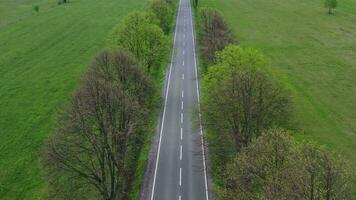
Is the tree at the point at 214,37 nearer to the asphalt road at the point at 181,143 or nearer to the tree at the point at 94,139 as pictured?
the asphalt road at the point at 181,143

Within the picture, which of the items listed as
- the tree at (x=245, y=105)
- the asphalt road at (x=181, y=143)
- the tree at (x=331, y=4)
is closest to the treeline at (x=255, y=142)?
the tree at (x=245, y=105)

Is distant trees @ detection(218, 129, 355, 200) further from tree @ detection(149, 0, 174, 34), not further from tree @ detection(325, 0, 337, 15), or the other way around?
tree @ detection(325, 0, 337, 15)

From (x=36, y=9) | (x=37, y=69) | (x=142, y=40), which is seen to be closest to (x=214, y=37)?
(x=142, y=40)

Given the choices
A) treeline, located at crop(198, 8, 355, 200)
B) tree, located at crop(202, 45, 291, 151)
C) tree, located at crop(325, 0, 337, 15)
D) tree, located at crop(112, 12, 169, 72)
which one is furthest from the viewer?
tree, located at crop(325, 0, 337, 15)

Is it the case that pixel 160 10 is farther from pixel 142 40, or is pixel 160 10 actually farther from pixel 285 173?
pixel 285 173

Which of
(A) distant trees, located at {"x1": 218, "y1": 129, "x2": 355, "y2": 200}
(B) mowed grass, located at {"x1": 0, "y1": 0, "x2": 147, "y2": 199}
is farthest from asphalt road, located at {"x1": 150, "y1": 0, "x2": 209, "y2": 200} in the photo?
(B) mowed grass, located at {"x1": 0, "y1": 0, "x2": 147, "y2": 199}

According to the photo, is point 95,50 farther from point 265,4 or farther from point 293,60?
point 265,4

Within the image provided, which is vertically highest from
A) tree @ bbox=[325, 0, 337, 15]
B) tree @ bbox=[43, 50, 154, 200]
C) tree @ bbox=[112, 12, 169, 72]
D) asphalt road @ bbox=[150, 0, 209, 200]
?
tree @ bbox=[325, 0, 337, 15]
